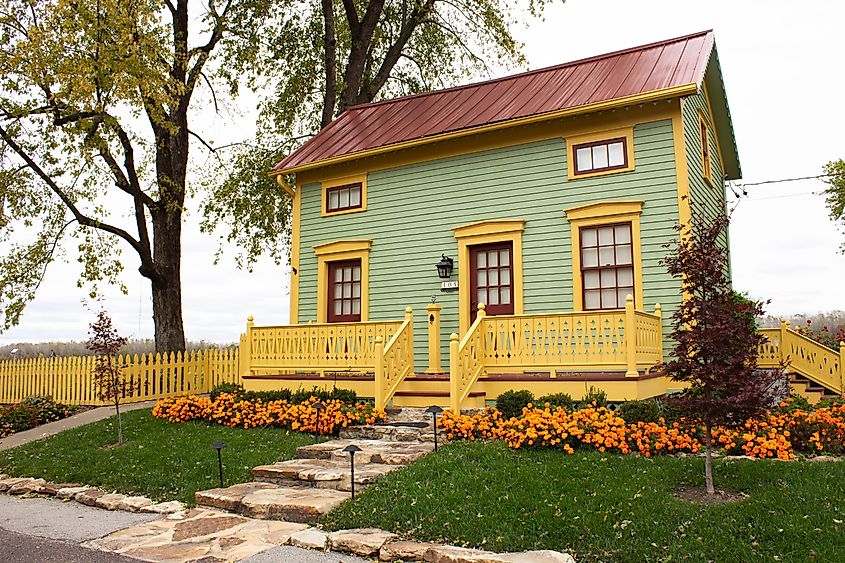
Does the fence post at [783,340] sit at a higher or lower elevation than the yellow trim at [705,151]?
lower

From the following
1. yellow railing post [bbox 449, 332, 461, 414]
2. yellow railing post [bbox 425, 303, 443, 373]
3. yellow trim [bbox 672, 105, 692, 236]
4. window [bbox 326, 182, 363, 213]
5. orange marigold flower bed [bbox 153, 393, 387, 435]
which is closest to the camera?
yellow railing post [bbox 449, 332, 461, 414]

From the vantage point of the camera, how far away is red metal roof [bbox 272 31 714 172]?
12211 millimetres

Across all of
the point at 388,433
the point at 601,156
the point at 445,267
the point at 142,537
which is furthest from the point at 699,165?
the point at 142,537

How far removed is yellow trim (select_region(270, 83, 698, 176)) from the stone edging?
8.22 metres

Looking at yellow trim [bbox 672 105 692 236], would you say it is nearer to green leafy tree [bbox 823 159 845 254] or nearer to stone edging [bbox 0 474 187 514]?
stone edging [bbox 0 474 187 514]

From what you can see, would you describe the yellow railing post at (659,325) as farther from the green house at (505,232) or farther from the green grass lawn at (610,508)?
the green grass lawn at (610,508)

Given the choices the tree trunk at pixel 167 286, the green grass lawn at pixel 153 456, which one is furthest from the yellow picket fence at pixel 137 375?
the green grass lawn at pixel 153 456

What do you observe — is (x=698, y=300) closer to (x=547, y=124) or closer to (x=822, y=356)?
(x=547, y=124)

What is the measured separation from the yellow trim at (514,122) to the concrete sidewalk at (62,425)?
6.35 metres

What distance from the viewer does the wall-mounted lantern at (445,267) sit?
13203 millimetres

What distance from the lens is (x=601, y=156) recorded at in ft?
39.5

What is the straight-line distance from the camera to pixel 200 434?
443 inches

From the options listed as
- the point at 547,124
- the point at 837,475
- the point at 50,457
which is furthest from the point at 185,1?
the point at 837,475

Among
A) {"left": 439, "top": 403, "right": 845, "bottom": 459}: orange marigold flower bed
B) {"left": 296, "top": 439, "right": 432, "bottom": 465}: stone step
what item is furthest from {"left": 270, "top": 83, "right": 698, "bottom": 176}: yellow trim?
{"left": 296, "top": 439, "right": 432, "bottom": 465}: stone step
